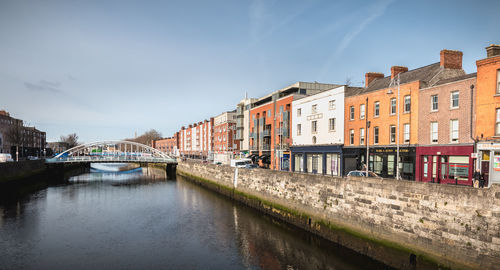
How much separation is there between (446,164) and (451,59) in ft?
34.4

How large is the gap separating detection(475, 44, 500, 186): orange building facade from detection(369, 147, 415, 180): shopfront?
6519mm

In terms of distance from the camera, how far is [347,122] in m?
36.1

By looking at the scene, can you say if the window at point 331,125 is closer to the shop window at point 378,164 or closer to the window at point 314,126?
the window at point 314,126

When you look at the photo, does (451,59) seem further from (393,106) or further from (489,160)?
(489,160)

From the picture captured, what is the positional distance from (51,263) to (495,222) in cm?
2264

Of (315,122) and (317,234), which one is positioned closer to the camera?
(317,234)

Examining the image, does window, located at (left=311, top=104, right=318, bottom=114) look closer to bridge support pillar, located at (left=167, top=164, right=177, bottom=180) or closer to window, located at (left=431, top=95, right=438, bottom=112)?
window, located at (left=431, top=95, right=438, bottom=112)

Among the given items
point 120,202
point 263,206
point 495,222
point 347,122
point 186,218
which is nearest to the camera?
point 495,222

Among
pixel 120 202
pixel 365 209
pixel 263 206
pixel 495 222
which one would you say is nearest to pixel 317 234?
pixel 365 209

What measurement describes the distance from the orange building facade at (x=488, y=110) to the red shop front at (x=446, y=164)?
5.31 ft

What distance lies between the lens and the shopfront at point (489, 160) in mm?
19500

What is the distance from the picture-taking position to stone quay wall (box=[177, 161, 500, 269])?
13578mm

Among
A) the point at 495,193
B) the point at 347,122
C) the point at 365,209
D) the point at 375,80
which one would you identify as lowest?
the point at 365,209

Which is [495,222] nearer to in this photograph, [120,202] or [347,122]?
[347,122]
